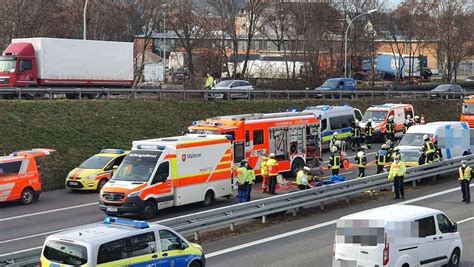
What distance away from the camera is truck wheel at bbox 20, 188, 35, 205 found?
25.7 meters

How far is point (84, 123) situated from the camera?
34.9 m

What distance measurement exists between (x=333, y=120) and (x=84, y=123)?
40.5 ft

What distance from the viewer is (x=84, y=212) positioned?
2398 cm

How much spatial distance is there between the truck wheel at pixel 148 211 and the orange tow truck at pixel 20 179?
18.8 ft

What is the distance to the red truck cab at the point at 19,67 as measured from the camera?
3941 centimetres

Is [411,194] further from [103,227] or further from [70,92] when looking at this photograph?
[70,92]

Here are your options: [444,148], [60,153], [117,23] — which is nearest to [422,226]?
[444,148]

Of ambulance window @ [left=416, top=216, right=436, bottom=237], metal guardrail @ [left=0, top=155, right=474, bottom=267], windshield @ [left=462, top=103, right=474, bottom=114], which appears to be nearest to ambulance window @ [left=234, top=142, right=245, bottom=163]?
metal guardrail @ [left=0, top=155, right=474, bottom=267]

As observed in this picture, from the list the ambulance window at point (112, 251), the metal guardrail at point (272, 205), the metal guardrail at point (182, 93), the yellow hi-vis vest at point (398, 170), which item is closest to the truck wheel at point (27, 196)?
the metal guardrail at point (272, 205)

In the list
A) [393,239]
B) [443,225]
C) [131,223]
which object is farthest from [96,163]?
[393,239]

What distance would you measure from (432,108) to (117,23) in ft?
87.8

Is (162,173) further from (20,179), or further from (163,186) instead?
(20,179)

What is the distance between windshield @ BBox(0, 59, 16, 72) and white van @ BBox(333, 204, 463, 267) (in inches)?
1125

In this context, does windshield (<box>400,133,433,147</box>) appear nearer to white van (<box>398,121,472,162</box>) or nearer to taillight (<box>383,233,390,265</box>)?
white van (<box>398,121,472,162</box>)
